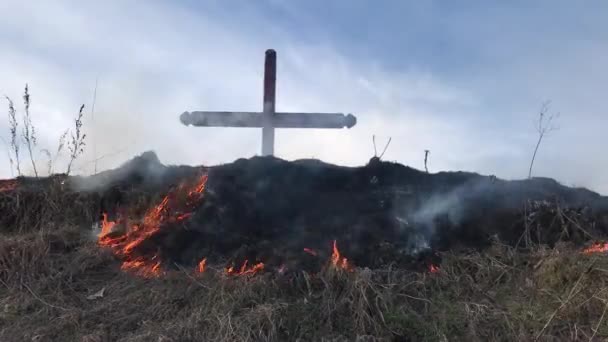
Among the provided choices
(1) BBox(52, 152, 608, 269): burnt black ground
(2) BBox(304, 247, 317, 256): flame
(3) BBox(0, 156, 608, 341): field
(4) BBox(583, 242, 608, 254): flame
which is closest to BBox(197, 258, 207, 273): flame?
(3) BBox(0, 156, 608, 341): field

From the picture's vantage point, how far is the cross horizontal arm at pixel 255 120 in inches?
322

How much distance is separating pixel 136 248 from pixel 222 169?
5.45ft

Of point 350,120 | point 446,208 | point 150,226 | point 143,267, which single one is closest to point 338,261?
point 446,208

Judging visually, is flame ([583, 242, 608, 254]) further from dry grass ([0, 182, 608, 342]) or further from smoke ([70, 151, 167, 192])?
smoke ([70, 151, 167, 192])

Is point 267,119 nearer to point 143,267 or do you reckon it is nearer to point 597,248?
point 143,267

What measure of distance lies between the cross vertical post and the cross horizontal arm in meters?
→ 0.07

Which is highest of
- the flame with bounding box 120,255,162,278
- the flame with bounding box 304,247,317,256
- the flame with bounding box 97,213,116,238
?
the flame with bounding box 97,213,116,238

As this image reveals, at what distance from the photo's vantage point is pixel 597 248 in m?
5.39

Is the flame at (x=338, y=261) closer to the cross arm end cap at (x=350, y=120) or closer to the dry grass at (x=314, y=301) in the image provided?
the dry grass at (x=314, y=301)

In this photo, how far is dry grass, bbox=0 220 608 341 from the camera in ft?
14.4

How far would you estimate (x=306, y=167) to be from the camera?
7020 millimetres

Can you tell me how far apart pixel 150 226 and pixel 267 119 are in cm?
305

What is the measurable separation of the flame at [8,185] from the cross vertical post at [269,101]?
3.60 meters

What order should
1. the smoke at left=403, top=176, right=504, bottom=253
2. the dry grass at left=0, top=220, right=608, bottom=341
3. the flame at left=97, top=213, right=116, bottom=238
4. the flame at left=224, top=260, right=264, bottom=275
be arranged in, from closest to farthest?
the dry grass at left=0, top=220, right=608, bottom=341
the flame at left=224, top=260, right=264, bottom=275
the smoke at left=403, top=176, right=504, bottom=253
the flame at left=97, top=213, right=116, bottom=238
